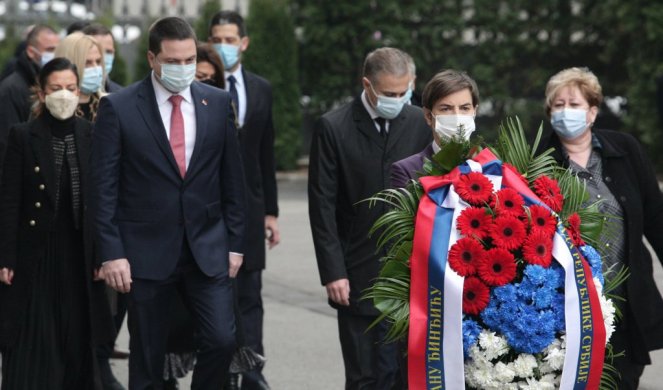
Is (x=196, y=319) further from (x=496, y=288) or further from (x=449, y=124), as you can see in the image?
(x=496, y=288)

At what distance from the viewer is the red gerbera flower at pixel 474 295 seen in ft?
15.4

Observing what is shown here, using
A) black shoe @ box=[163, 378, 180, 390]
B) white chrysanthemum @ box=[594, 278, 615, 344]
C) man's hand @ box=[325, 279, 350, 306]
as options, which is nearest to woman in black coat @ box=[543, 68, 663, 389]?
man's hand @ box=[325, 279, 350, 306]

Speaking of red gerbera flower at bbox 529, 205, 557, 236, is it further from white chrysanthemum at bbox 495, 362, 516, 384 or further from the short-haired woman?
the short-haired woman

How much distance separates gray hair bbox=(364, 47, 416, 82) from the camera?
21.8ft

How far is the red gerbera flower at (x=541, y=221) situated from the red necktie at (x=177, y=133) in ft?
7.14

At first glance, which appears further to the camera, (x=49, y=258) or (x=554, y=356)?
(x=49, y=258)

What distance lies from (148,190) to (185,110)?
42 cm

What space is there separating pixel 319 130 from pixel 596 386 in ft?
8.11

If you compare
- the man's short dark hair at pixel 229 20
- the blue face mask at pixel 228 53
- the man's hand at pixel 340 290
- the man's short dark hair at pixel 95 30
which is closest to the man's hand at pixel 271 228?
the blue face mask at pixel 228 53

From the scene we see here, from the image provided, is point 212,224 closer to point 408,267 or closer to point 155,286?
point 155,286

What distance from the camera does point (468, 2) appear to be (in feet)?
71.9

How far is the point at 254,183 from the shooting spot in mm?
8461

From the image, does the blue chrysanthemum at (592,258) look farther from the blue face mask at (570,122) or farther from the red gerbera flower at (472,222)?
the blue face mask at (570,122)

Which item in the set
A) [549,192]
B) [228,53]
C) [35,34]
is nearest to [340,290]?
[549,192]
